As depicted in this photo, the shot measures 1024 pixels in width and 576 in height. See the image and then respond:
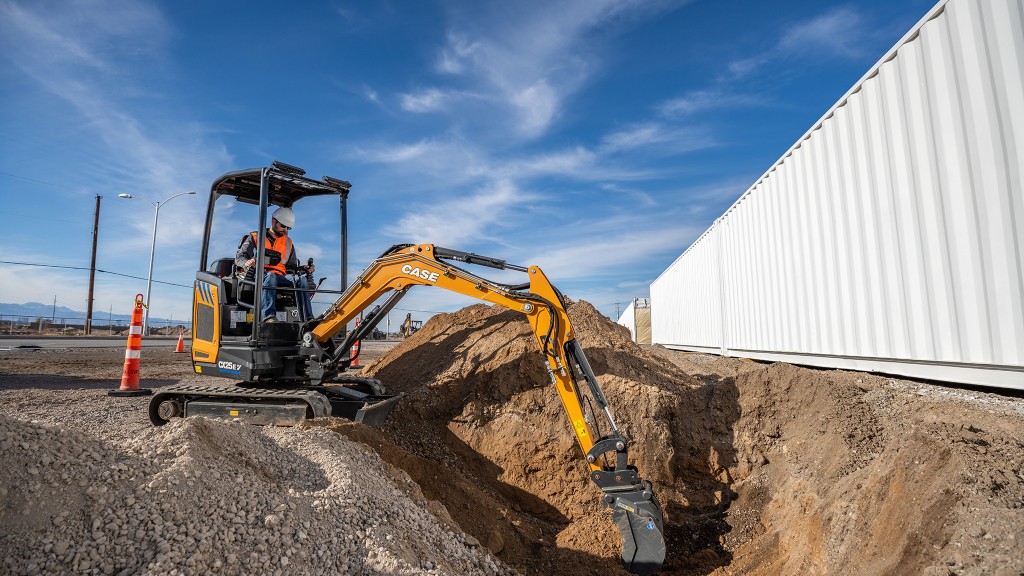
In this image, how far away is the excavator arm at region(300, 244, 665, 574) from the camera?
4195 mm

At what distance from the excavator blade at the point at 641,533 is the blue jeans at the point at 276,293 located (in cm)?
459

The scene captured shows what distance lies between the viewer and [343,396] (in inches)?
251

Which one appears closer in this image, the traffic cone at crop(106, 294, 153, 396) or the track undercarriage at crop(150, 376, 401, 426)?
the track undercarriage at crop(150, 376, 401, 426)

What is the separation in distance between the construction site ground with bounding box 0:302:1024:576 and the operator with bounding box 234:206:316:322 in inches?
68.6

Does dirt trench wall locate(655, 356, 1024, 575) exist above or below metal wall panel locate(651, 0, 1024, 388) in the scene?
below

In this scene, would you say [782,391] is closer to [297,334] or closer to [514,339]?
[514,339]

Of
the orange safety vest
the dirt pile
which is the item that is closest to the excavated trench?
the dirt pile

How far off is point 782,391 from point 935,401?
1.56 m

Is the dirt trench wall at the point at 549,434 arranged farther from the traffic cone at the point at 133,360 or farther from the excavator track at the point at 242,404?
the traffic cone at the point at 133,360

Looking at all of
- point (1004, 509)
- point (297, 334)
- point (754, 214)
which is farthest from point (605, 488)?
point (754, 214)

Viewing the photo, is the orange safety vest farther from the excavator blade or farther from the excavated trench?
the excavator blade

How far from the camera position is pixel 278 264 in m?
6.60

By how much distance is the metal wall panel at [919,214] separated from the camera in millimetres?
4199

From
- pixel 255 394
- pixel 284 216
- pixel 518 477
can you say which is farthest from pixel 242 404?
pixel 518 477
